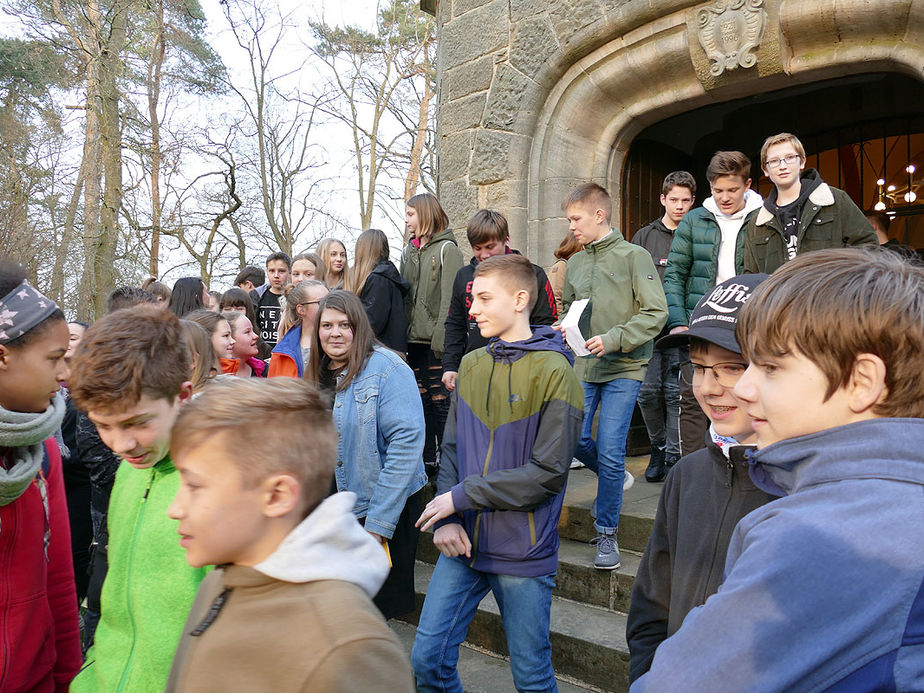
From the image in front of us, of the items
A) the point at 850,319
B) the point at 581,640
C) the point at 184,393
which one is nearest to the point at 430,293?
the point at 581,640

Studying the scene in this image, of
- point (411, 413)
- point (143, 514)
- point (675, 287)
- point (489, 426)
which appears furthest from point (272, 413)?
point (675, 287)

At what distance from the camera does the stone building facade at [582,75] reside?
4984mm

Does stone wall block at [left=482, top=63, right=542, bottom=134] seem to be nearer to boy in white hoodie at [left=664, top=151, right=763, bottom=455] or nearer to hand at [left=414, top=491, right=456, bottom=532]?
boy in white hoodie at [left=664, top=151, right=763, bottom=455]

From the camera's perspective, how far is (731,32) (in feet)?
16.8

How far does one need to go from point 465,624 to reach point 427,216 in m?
2.99

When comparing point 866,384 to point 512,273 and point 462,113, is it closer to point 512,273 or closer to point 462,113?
point 512,273

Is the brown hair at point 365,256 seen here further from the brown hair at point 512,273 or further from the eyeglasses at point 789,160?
the eyeglasses at point 789,160

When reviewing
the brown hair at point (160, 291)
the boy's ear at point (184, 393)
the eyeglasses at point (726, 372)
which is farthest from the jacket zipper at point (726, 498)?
the brown hair at point (160, 291)

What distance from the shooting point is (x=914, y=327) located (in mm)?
935

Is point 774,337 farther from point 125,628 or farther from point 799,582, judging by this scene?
point 125,628

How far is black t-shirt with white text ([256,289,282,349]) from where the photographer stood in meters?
6.02

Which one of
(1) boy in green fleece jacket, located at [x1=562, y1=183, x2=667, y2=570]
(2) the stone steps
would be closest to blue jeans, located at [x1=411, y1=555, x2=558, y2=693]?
(2) the stone steps

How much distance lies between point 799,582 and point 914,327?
0.37 metres

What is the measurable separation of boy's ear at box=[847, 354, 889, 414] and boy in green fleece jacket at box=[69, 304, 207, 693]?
1301 mm
